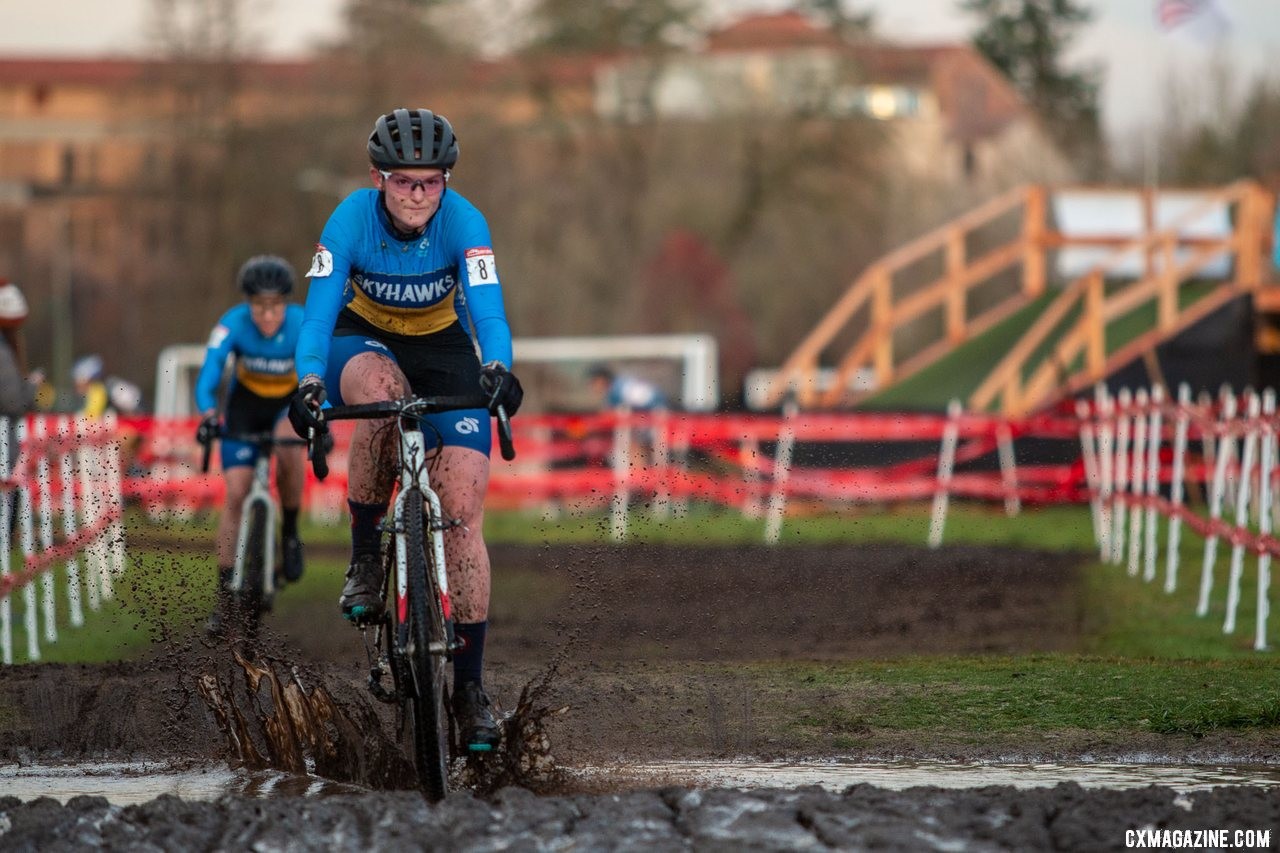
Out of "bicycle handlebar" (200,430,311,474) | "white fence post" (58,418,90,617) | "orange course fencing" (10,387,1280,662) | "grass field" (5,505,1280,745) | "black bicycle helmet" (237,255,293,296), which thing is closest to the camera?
"grass field" (5,505,1280,745)

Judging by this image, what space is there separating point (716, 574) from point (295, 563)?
187 inches

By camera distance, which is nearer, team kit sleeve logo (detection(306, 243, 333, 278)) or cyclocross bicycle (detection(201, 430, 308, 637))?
team kit sleeve logo (detection(306, 243, 333, 278))

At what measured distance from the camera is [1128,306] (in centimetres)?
2659

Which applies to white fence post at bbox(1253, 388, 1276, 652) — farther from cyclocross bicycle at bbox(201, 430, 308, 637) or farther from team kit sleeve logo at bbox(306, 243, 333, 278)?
team kit sleeve logo at bbox(306, 243, 333, 278)

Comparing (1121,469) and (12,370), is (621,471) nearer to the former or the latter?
(1121,469)

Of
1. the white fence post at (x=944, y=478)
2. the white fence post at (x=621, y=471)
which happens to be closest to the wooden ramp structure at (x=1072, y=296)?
the white fence post at (x=621, y=471)

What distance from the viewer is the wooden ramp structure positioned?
25531mm

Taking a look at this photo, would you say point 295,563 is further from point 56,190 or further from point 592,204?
point 56,190

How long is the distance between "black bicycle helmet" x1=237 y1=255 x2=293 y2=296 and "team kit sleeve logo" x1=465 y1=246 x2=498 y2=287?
5.43 metres

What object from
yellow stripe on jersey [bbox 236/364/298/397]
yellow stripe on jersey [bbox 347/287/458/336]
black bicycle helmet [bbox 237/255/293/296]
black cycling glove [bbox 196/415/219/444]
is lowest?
black cycling glove [bbox 196/415/219/444]

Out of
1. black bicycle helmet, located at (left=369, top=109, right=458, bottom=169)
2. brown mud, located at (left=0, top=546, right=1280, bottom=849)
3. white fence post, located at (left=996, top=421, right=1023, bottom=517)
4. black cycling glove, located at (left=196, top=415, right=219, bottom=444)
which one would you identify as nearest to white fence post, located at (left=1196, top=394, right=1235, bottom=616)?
brown mud, located at (left=0, top=546, right=1280, bottom=849)

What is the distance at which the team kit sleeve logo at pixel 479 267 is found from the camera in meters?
7.24

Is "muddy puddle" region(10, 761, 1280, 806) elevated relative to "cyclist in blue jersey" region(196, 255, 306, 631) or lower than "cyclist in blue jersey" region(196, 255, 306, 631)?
lower

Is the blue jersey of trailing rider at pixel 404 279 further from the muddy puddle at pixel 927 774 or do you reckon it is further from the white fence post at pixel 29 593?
the white fence post at pixel 29 593
